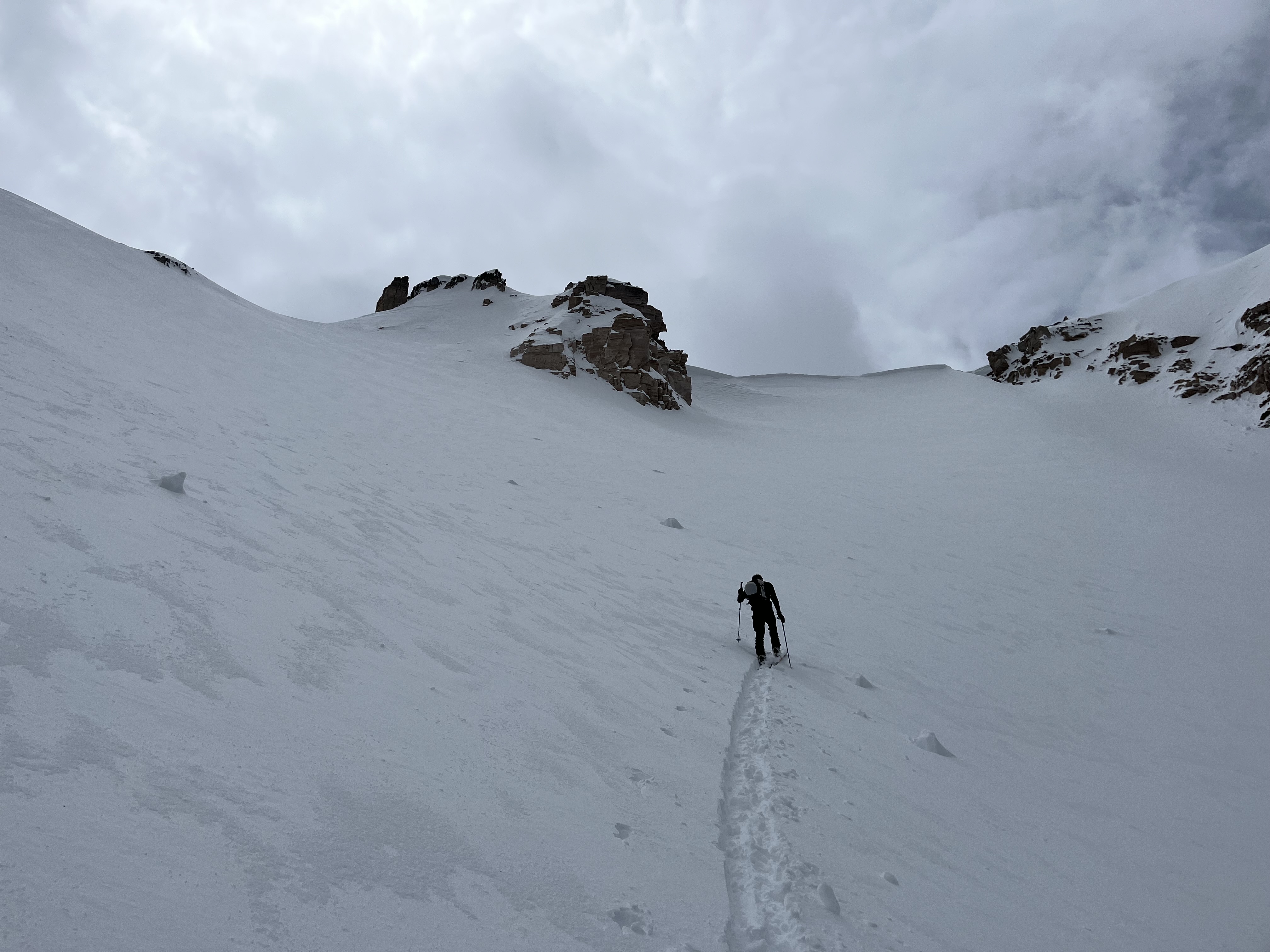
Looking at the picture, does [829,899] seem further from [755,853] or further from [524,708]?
[524,708]

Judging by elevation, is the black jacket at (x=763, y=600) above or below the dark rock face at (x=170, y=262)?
below

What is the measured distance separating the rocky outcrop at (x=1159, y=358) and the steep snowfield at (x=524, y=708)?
103 ft

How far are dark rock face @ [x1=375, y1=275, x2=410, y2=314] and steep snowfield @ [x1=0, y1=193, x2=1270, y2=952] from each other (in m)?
43.9

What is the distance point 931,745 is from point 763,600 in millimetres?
2672

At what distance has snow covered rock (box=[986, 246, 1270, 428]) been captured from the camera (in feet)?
135

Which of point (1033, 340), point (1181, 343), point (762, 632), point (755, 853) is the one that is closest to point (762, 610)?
point (762, 632)

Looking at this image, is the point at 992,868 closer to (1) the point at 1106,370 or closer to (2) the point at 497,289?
Result: (2) the point at 497,289

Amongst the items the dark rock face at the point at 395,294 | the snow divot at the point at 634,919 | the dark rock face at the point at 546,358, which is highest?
the dark rock face at the point at 395,294

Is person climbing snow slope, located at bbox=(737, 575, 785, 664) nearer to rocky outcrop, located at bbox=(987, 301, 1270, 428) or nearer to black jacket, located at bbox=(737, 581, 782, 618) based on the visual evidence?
black jacket, located at bbox=(737, 581, 782, 618)

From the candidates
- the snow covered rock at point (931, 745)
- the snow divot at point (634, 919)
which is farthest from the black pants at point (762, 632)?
the snow divot at point (634, 919)

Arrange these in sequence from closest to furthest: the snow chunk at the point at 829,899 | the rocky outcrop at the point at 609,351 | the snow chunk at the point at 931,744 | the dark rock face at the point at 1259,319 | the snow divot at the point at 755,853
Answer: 1. the snow divot at the point at 755,853
2. the snow chunk at the point at 829,899
3. the snow chunk at the point at 931,744
4. the rocky outcrop at the point at 609,351
5. the dark rock face at the point at 1259,319

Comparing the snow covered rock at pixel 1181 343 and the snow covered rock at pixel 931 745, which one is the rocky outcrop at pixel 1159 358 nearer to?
the snow covered rock at pixel 1181 343

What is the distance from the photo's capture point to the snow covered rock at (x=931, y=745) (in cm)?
707

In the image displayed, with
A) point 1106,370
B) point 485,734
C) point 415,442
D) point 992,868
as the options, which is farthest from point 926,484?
point 1106,370
